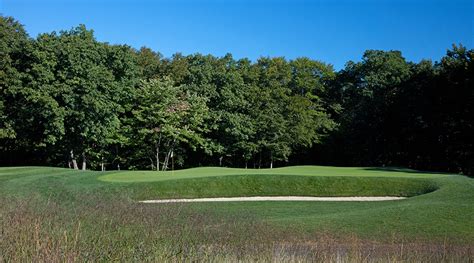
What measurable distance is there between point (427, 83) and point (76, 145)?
31551 mm

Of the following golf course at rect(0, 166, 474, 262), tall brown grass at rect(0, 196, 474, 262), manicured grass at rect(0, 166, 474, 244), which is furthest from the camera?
manicured grass at rect(0, 166, 474, 244)

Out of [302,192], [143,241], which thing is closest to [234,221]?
[143,241]

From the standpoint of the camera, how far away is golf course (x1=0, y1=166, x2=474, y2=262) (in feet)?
18.2

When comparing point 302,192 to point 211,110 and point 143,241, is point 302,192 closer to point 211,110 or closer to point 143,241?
point 143,241

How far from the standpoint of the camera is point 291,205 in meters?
17.0

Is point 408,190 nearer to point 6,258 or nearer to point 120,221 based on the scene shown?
point 120,221

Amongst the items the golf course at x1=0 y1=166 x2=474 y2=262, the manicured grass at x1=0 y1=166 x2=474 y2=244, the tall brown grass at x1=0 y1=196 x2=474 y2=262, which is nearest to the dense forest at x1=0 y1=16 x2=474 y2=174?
the manicured grass at x1=0 y1=166 x2=474 y2=244

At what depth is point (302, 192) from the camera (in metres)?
20.7

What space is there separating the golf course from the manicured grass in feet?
0.15

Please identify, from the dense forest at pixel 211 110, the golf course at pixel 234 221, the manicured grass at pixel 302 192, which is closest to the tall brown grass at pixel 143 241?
the golf course at pixel 234 221

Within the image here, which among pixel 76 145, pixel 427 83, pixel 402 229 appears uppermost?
pixel 427 83

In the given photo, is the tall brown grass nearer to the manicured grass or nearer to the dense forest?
the manicured grass

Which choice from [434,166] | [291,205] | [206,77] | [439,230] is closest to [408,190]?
[291,205]

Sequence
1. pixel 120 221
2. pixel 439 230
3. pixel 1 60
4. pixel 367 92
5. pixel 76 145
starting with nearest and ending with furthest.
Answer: pixel 120 221 → pixel 439 230 → pixel 1 60 → pixel 76 145 → pixel 367 92
